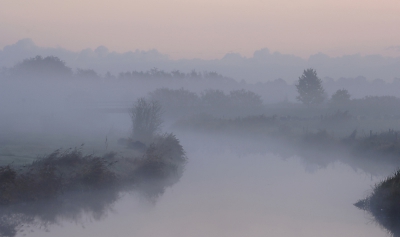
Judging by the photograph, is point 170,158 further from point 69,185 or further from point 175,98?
point 175,98

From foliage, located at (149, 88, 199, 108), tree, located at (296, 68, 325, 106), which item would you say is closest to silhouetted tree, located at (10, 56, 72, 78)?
foliage, located at (149, 88, 199, 108)

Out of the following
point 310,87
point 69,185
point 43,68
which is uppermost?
point 43,68

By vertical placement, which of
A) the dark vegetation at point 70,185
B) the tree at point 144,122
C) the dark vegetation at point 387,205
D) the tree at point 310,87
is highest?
the tree at point 310,87

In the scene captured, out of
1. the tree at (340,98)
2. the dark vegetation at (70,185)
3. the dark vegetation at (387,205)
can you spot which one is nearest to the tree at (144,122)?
the dark vegetation at (70,185)

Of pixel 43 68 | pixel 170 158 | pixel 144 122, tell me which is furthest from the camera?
pixel 43 68

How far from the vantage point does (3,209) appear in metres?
17.8

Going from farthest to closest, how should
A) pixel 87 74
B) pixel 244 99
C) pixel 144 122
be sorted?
pixel 87 74, pixel 244 99, pixel 144 122

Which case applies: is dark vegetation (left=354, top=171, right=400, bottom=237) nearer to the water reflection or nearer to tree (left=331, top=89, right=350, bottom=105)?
the water reflection

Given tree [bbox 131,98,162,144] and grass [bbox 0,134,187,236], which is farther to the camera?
tree [bbox 131,98,162,144]

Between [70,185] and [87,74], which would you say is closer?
[70,185]

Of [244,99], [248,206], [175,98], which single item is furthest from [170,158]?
[244,99]

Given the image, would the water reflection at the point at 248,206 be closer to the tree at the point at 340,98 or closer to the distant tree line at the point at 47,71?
the tree at the point at 340,98

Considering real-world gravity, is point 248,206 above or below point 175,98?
below

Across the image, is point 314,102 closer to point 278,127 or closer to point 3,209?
point 278,127
